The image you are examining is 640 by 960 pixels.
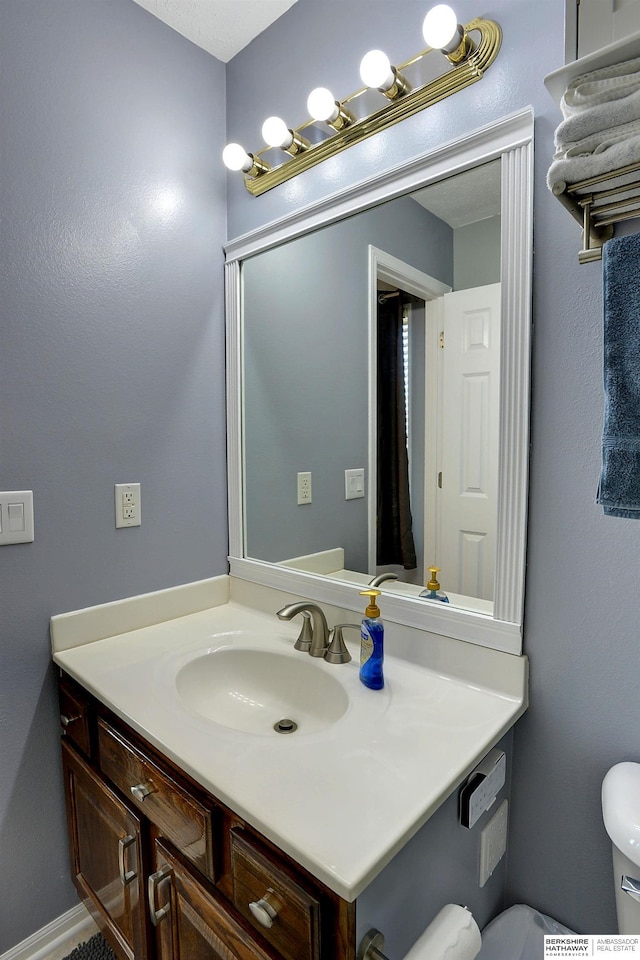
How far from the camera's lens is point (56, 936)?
132 centimetres

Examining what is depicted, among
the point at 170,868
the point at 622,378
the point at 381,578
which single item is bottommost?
the point at 170,868

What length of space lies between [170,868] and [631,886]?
31.4 inches

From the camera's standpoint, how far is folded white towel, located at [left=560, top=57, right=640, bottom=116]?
671 millimetres

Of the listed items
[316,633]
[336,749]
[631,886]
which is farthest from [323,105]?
[631,886]

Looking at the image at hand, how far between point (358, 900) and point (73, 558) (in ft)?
3.31

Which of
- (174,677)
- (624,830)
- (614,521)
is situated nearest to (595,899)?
(624,830)

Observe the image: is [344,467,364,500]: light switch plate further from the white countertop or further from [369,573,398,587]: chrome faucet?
the white countertop

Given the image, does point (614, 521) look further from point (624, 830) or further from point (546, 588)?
point (624, 830)

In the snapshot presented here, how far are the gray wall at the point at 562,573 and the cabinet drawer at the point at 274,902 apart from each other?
300mm

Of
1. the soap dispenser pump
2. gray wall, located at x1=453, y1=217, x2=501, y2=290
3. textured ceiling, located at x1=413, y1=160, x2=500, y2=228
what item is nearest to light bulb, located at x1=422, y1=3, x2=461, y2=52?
textured ceiling, located at x1=413, y1=160, x2=500, y2=228

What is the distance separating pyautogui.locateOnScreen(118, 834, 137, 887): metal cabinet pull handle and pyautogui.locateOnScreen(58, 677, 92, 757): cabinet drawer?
207 millimetres

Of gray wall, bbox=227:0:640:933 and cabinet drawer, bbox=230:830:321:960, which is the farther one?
gray wall, bbox=227:0:640:933

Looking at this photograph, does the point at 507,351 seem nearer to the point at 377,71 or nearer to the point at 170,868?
the point at 377,71

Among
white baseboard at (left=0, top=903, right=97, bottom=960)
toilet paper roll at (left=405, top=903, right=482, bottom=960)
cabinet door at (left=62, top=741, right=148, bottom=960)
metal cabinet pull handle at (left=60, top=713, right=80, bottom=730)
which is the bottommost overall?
white baseboard at (left=0, top=903, right=97, bottom=960)
